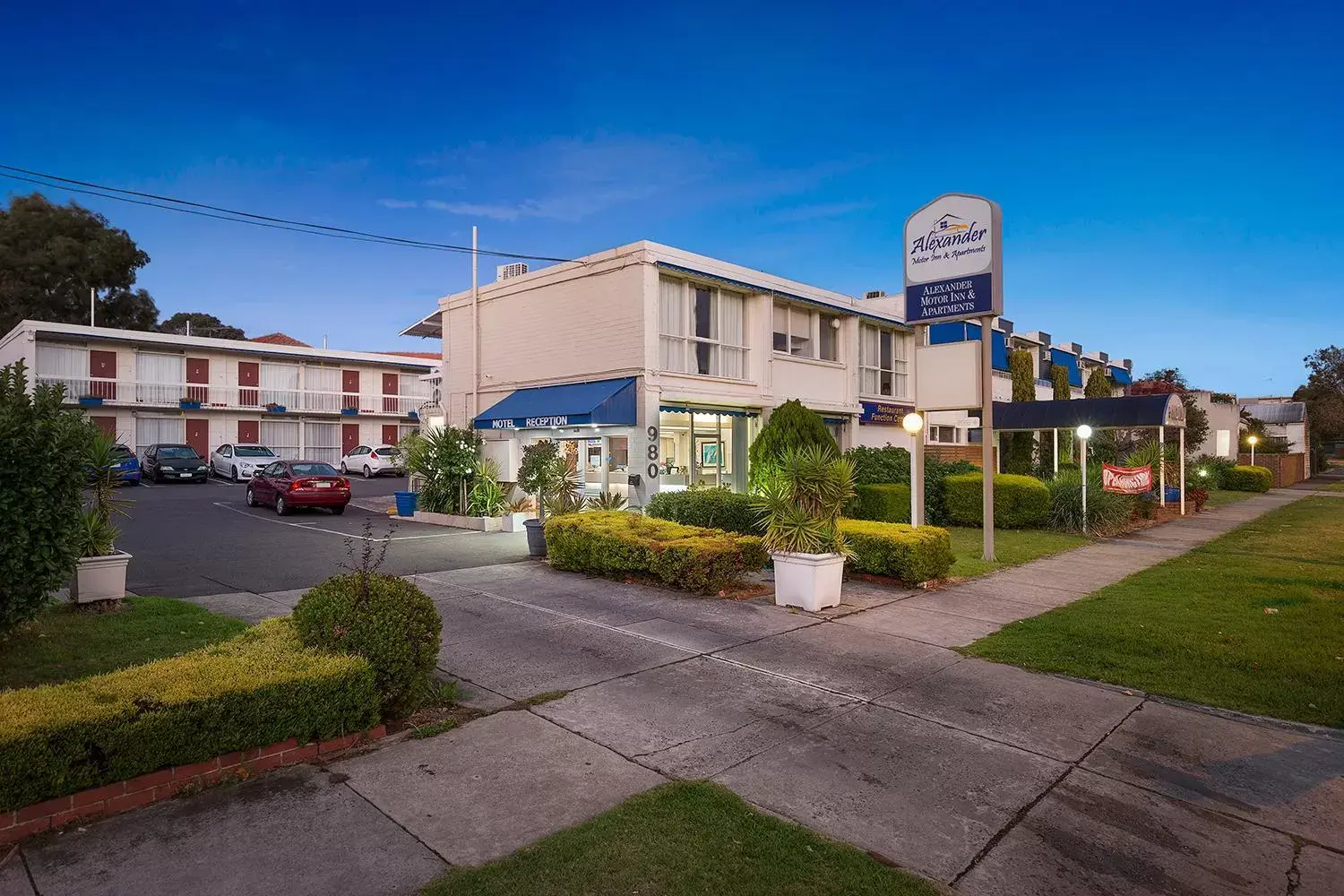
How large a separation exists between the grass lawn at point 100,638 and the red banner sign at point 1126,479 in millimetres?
17627

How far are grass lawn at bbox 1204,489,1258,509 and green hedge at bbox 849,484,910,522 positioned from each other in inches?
465

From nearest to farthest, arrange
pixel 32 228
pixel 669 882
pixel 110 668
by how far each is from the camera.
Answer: pixel 669 882 → pixel 110 668 → pixel 32 228

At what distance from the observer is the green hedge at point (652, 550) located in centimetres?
1013

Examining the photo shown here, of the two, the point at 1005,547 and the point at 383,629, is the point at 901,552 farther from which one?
the point at 383,629

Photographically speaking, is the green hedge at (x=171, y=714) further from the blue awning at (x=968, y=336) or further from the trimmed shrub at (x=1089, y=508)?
the blue awning at (x=968, y=336)

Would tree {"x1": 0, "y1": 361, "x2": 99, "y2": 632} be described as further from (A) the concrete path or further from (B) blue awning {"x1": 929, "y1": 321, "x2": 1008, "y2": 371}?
(B) blue awning {"x1": 929, "y1": 321, "x2": 1008, "y2": 371}

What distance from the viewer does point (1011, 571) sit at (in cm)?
1218

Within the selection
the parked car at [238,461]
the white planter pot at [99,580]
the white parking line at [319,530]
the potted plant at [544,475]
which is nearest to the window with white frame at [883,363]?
the potted plant at [544,475]

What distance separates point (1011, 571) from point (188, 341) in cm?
3759

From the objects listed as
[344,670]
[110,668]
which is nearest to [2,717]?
[344,670]

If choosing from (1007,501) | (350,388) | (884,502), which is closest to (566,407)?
(884,502)

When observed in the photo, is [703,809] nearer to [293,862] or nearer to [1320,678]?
[293,862]

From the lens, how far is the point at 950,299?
13297 mm

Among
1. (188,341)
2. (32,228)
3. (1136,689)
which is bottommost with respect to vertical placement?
(1136,689)
